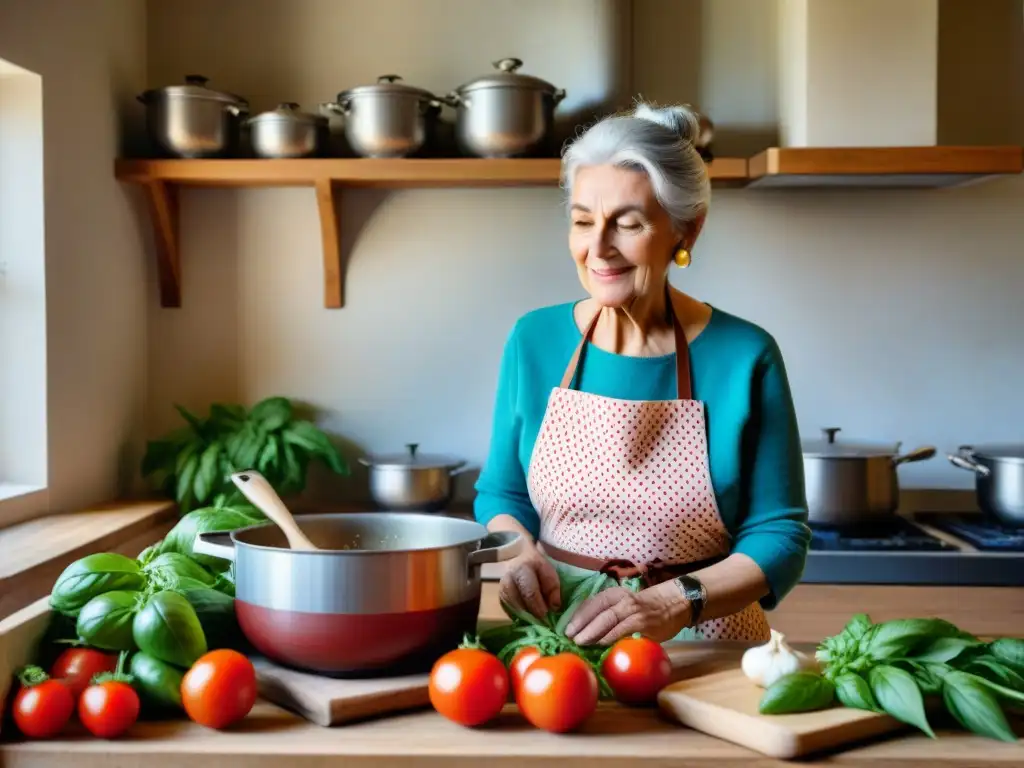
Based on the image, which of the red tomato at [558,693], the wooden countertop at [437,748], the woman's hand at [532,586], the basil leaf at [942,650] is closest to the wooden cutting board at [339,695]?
the wooden countertop at [437,748]

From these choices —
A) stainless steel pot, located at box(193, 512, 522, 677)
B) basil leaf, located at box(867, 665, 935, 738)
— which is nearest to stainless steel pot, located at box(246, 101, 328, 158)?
stainless steel pot, located at box(193, 512, 522, 677)

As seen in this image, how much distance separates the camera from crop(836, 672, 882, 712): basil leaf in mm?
976

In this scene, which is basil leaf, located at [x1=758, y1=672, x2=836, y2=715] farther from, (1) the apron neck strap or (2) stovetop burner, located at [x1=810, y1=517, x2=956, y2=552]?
(2) stovetop burner, located at [x1=810, y1=517, x2=956, y2=552]

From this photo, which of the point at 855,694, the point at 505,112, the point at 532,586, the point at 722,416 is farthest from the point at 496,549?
the point at 505,112

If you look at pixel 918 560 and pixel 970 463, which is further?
pixel 970 463

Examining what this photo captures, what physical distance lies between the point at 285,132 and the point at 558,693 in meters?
2.04

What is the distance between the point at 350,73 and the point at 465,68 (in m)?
0.32

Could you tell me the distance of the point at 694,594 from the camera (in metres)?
1.33

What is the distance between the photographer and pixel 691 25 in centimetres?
293

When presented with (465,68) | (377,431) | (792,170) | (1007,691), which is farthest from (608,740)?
(465,68)

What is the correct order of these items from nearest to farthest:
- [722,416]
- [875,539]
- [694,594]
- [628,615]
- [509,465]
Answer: [628,615] < [694,594] < [722,416] < [509,465] < [875,539]

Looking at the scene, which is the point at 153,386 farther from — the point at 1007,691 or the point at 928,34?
the point at 1007,691

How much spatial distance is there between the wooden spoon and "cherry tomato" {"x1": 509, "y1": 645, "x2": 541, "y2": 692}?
0.25 m

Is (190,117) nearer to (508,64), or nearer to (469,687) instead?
(508,64)
